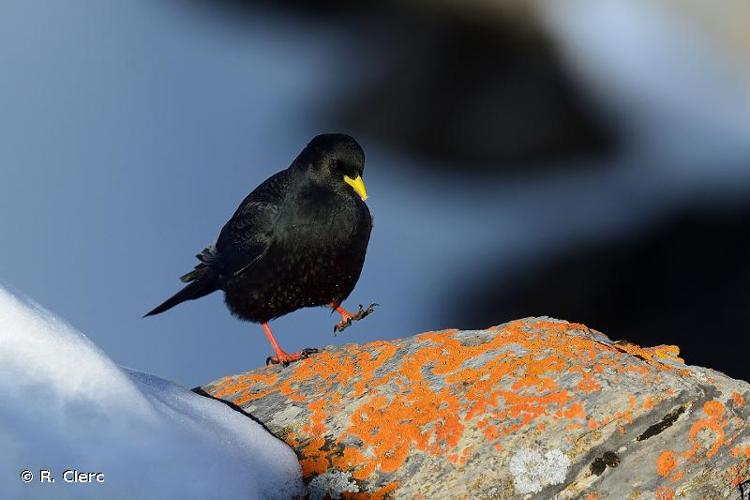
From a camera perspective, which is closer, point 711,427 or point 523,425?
point 523,425

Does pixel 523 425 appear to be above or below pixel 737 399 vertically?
above

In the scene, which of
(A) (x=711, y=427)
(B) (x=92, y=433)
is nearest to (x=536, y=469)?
(A) (x=711, y=427)

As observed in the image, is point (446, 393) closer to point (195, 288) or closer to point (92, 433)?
point (92, 433)

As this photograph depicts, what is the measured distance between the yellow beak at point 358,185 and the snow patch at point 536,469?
2193 millimetres

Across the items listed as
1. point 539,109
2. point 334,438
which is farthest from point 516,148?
point 334,438

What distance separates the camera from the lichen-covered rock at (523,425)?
116 inches

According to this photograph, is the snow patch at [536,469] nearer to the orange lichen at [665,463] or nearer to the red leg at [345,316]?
the orange lichen at [665,463]

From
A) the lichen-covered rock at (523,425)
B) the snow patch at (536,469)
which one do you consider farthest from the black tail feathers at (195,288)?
the snow patch at (536,469)

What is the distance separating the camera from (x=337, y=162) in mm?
4898

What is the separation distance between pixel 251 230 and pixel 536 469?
104 inches

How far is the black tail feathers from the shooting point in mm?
5430

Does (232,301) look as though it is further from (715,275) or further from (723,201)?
(723,201)

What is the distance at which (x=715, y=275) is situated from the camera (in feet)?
30.3

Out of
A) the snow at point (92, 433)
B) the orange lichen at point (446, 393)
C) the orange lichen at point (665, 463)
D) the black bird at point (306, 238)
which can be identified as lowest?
the orange lichen at point (665, 463)
